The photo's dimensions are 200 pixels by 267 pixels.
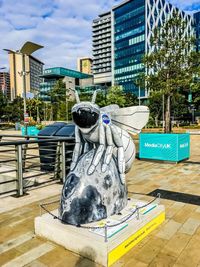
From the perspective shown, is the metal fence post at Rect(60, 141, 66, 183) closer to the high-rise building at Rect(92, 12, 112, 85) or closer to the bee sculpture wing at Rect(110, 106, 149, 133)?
the bee sculpture wing at Rect(110, 106, 149, 133)

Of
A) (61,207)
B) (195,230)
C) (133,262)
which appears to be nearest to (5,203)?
(61,207)

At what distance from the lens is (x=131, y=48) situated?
86000 millimetres

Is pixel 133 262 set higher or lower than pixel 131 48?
lower

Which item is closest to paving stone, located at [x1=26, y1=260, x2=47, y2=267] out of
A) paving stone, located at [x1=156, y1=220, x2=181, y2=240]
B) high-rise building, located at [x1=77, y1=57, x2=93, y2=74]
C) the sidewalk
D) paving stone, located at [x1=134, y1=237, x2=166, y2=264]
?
the sidewalk

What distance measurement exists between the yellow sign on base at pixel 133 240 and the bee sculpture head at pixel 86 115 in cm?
170

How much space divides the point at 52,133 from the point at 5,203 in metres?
3.65

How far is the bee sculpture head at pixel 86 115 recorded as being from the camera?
3691mm

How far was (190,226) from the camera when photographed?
434 cm

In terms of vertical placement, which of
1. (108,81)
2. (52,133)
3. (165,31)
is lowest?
(52,133)

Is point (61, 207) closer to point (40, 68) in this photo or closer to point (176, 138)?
point (176, 138)

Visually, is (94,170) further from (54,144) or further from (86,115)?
(54,144)

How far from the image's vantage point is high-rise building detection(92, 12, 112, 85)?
111m

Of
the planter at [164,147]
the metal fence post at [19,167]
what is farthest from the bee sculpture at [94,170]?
the planter at [164,147]

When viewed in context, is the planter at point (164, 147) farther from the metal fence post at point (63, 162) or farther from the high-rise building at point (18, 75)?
the high-rise building at point (18, 75)
